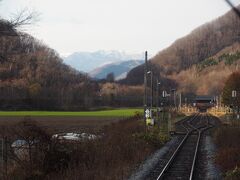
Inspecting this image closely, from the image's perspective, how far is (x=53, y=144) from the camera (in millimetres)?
18312

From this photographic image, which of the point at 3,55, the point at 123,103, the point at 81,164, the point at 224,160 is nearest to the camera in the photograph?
the point at 3,55

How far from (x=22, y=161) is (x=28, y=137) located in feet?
3.00

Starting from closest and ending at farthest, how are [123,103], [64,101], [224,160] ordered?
1. [224,160]
2. [64,101]
3. [123,103]

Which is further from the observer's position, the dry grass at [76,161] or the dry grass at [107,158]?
the dry grass at [107,158]

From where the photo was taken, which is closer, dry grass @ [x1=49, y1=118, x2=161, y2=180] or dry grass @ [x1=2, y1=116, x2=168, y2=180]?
dry grass @ [x1=2, y1=116, x2=168, y2=180]

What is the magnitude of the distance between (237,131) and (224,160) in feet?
37.4

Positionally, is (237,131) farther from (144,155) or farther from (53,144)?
(53,144)

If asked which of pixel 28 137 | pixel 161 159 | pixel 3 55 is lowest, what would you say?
pixel 161 159

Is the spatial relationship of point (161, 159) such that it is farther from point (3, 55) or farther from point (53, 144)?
point (3, 55)

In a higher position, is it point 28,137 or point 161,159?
point 28,137

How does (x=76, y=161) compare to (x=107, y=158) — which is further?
(x=107, y=158)

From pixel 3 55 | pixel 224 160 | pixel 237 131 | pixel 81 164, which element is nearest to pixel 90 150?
pixel 81 164

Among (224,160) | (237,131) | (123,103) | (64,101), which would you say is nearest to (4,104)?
(64,101)

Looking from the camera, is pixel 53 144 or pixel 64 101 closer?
pixel 53 144
